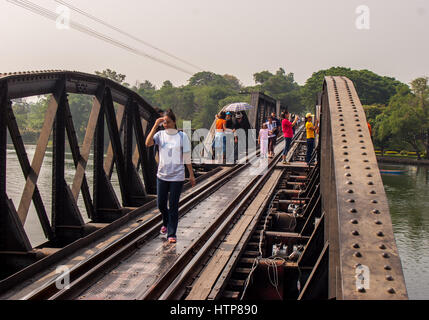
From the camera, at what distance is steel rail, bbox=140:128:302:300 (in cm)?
450

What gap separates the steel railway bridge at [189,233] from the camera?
2488 mm

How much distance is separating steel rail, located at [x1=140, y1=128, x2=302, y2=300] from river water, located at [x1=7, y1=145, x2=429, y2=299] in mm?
16713

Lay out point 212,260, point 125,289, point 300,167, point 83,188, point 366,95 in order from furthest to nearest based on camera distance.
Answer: point 366,95 < point 300,167 < point 83,188 < point 212,260 < point 125,289

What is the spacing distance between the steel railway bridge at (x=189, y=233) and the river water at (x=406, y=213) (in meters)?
17.7

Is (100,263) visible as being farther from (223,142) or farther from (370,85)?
(370,85)

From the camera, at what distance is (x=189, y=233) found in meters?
6.81

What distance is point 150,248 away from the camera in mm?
6035

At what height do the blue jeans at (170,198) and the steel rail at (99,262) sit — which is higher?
the blue jeans at (170,198)

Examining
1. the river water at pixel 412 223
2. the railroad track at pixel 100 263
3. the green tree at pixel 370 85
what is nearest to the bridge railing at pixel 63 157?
the railroad track at pixel 100 263

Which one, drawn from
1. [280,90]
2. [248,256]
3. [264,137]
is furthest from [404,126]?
[280,90]

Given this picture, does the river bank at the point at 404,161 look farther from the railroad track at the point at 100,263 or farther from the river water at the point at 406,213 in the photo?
the railroad track at the point at 100,263

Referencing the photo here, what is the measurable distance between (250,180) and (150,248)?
660 cm
